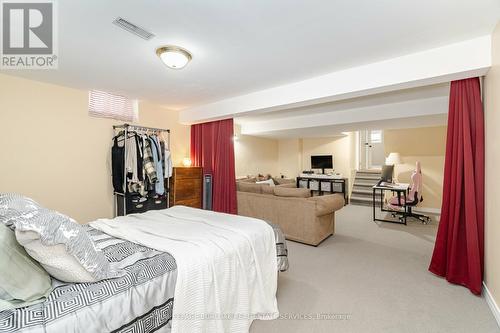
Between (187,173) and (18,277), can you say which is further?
(187,173)

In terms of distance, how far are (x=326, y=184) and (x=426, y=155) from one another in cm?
265

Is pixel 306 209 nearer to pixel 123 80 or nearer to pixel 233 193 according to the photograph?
pixel 233 193

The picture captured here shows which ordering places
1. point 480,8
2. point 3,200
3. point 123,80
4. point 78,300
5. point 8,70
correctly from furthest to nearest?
point 123,80 → point 8,70 → point 480,8 → point 3,200 → point 78,300

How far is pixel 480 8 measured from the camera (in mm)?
1670

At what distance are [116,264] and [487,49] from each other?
3332mm

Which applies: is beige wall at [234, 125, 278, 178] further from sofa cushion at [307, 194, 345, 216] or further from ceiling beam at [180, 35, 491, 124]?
sofa cushion at [307, 194, 345, 216]

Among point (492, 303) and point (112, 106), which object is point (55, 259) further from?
point (112, 106)

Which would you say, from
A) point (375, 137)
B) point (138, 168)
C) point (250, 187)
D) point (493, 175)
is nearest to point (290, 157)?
point (375, 137)

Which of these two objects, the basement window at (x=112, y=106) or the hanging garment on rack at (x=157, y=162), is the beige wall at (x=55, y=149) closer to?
the basement window at (x=112, y=106)

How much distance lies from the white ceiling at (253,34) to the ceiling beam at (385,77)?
0.11 metres

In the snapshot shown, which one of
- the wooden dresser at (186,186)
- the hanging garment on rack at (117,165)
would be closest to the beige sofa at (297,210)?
the wooden dresser at (186,186)

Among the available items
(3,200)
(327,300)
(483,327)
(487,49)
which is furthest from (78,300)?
(487,49)

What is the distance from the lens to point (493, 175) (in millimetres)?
1919

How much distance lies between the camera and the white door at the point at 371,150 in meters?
8.84
